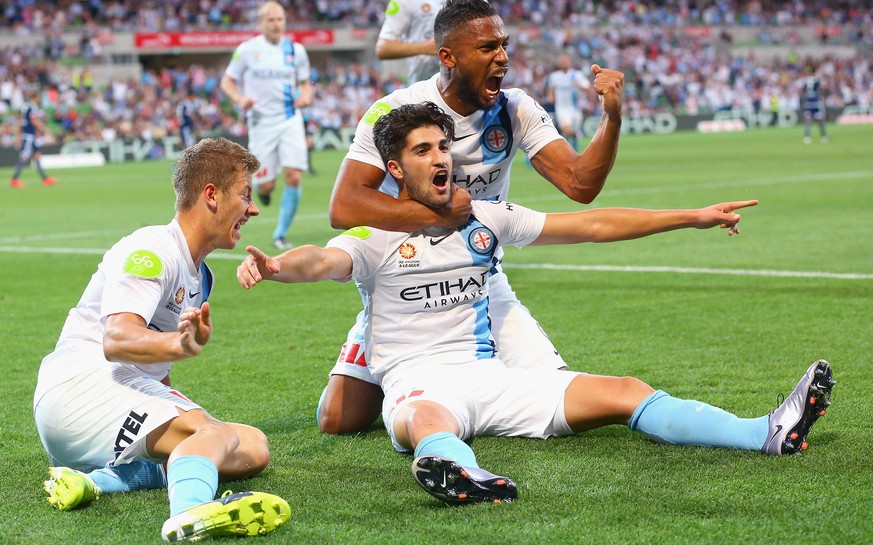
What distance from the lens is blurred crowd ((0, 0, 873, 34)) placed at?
45531mm

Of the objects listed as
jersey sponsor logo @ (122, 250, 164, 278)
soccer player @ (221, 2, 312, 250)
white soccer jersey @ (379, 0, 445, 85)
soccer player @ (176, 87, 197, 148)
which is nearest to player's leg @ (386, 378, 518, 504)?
jersey sponsor logo @ (122, 250, 164, 278)

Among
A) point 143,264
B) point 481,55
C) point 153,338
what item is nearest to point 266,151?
point 481,55

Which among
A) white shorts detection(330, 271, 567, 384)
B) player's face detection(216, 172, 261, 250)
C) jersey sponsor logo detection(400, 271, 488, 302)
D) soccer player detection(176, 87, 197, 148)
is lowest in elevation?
soccer player detection(176, 87, 197, 148)

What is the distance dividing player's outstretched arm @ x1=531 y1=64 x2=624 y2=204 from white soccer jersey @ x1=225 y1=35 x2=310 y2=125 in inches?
307

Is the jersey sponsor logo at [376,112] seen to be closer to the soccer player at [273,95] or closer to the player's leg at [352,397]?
the player's leg at [352,397]

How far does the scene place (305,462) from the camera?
453cm

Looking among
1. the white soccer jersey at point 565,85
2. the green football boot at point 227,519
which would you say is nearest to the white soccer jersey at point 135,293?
the green football boot at point 227,519

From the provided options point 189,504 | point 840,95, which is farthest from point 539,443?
point 840,95

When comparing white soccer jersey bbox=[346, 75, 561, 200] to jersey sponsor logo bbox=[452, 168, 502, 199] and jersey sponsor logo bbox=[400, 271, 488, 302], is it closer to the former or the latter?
jersey sponsor logo bbox=[452, 168, 502, 199]

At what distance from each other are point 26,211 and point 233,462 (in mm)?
15298

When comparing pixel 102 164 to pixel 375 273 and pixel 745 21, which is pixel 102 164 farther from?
pixel 745 21

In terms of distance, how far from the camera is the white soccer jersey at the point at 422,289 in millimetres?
4680

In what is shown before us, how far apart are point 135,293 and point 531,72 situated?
4483cm

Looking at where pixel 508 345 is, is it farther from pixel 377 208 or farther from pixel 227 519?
pixel 227 519
